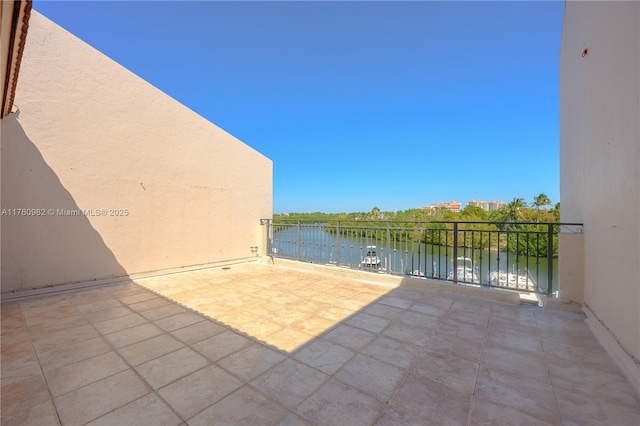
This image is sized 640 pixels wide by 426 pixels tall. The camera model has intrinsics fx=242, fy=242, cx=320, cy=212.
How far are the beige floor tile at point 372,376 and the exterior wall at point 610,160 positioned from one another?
1.71 m

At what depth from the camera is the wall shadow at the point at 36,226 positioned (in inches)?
134

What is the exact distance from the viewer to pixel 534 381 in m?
1.67

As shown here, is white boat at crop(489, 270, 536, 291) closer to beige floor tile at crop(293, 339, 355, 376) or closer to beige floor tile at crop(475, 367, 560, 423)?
beige floor tile at crop(475, 367, 560, 423)


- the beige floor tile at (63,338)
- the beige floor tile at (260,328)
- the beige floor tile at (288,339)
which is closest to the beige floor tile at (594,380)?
the beige floor tile at (288,339)

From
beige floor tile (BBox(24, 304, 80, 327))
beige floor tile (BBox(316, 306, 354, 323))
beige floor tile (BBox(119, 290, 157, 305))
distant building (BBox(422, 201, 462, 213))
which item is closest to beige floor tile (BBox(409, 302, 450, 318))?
beige floor tile (BBox(316, 306, 354, 323))

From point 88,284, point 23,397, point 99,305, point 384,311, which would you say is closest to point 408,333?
point 384,311

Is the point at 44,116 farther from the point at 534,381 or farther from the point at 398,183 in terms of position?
the point at 398,183

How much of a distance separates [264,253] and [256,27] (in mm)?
5516

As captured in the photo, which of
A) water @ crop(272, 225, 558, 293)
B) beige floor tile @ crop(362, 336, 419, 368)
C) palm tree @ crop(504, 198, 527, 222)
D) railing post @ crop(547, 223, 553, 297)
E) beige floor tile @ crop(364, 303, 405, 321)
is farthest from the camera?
palm tree @ crop(504, 198, 527, 222)

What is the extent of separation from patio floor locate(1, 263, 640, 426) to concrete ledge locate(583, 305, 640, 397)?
0.06 metres

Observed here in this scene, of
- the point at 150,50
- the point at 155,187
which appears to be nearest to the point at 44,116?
the point at 155,187

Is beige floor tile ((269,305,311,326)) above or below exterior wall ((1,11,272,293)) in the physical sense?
below

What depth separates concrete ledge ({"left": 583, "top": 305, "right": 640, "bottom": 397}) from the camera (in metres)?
1.65

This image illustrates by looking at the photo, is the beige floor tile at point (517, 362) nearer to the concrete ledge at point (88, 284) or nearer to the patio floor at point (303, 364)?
the patio floor at point (303, 364)
